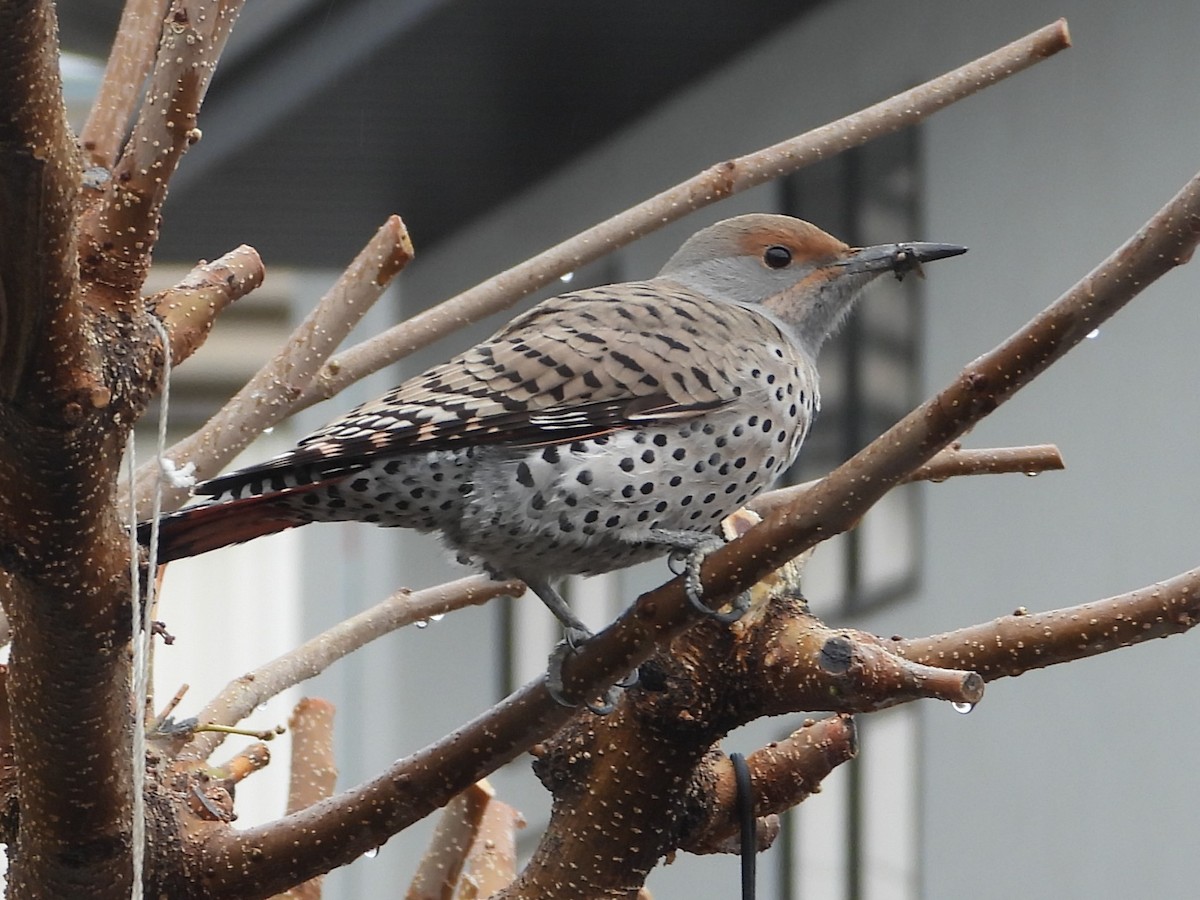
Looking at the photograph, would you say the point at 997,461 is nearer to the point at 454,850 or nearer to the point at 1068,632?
the point at 1068,632

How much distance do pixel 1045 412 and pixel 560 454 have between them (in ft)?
8.64

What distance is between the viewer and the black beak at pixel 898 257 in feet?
6.21

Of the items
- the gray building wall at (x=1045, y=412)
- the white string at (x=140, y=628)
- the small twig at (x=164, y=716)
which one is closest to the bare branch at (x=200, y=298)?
the white string at (x=140, y=628)

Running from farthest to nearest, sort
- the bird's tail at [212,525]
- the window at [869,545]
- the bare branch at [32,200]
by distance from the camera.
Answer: the window at [869,545], the bird's tail at [212,525], the bare branch at [32,200]

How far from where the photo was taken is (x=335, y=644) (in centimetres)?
179

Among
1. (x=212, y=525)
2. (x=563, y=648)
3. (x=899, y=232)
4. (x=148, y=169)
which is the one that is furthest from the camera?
(x=899, y=232)

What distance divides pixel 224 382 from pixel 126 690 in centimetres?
657

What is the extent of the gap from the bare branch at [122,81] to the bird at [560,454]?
0.32 m

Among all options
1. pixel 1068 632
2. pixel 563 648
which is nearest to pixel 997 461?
pixel 1068 632

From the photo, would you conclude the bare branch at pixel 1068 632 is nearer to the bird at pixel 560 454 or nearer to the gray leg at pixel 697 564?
the gray leg at pixel 697 564

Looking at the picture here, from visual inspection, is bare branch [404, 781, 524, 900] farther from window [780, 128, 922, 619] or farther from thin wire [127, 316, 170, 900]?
window [780, 128, 922, 619]

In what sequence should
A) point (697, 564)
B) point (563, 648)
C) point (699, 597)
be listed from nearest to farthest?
1. point (699, 597)
2. point (697, 564)
3. point (563, 648)

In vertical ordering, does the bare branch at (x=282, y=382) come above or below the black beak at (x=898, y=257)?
below

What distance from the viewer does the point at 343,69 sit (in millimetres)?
4234
